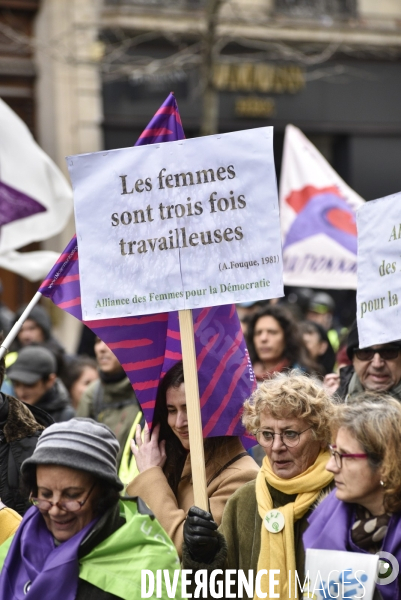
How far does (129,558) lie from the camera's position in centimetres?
321

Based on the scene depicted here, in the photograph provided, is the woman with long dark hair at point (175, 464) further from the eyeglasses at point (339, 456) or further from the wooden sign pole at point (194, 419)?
the eyeglasses at point (339, 456)

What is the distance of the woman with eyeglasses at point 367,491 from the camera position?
3.24 meters

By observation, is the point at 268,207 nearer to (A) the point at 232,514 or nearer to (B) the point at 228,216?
(B) the point at 228,216

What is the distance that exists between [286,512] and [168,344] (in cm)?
95

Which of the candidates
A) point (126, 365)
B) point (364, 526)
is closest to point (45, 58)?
point (126, 365)

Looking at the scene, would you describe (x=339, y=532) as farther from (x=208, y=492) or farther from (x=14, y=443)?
(x=14, y=443)

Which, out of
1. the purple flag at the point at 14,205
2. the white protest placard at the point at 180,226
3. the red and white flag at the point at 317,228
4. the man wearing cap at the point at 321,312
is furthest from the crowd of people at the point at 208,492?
the man wearing cap at the point at 321,312

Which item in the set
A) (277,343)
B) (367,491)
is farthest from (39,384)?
(367,491)

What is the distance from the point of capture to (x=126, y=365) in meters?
4.26

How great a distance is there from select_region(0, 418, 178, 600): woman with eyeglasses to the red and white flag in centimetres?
493

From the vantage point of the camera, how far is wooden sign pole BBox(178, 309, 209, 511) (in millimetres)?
3680

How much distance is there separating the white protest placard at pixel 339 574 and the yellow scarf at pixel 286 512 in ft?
0.89

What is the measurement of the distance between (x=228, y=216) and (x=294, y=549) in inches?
45.6

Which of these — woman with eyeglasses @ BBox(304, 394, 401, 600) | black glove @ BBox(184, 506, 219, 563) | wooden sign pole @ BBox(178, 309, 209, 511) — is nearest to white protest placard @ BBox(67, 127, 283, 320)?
wooden sign pole @ BBox(178, 309, 209, 511)
